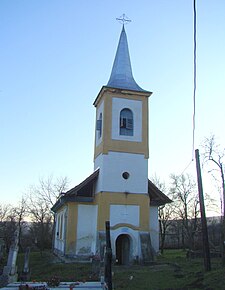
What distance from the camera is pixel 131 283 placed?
14.6 m

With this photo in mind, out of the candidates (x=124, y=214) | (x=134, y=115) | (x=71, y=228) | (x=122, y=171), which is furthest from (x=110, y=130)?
(x=71, y=228)

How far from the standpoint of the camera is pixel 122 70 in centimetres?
2686

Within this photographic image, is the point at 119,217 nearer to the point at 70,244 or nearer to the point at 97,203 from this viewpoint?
the point at 97,203

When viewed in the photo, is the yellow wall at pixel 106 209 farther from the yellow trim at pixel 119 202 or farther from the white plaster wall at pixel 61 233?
the white plaster wall at pixel 61 233

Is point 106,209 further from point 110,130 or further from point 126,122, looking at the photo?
point 126,122

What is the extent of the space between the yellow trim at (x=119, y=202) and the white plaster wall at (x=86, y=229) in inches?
28.6

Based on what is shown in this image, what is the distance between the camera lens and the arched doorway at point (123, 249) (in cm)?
2288

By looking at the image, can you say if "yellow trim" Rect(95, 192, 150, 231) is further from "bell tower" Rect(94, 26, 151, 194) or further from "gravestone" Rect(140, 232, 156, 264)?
"gravestone" Rect(140, 232, 156, 264)

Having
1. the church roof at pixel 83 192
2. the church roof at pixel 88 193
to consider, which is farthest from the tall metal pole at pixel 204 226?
the church roof at pixel 83 192

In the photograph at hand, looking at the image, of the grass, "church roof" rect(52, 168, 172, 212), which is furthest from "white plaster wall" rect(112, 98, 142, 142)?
the grass

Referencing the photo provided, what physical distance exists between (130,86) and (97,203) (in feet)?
29.5

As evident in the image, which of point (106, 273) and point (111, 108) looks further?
point (111, 108)

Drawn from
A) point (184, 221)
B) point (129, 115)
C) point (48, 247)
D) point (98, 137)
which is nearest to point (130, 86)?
point (129, 115)

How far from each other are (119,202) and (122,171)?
2.08 meters
